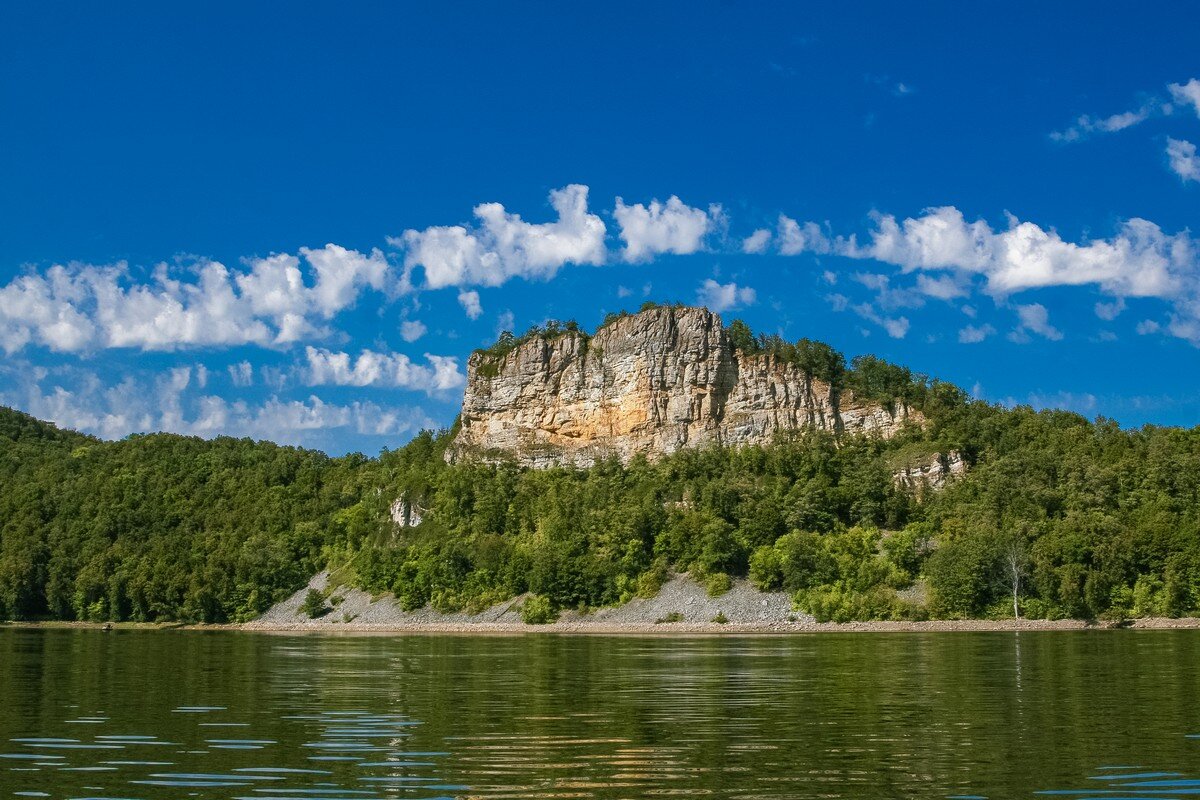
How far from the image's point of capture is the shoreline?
113188 millimetres

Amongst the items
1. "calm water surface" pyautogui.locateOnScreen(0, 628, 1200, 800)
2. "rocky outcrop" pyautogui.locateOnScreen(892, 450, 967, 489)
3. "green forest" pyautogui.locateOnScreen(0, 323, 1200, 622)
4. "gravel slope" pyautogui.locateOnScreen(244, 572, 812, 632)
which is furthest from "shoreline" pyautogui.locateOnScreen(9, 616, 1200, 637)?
"calm water surface" pyautogui.locateOnScreen(0, 628, 1200, 800)

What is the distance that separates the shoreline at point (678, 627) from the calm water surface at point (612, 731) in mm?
60996

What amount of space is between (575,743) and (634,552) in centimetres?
13485

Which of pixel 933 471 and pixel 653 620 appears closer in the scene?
pixel 653 620

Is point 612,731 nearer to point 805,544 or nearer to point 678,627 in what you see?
point 678,627

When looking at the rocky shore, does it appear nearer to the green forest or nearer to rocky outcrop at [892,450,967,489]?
the green forest

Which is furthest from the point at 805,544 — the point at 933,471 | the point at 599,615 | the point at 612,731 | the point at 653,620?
the point at 612,731

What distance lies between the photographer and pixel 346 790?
20281 mm

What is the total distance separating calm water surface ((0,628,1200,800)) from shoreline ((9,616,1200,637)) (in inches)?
2401

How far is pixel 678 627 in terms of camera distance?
133 metres

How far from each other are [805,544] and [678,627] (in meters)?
22.9

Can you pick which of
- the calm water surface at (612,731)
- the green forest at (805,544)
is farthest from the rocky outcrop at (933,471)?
the calm water surface at (612,731)

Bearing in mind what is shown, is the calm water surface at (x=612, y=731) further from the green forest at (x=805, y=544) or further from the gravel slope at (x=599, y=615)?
the gravel slope at (x=599, y=615)

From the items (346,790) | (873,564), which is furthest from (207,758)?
(873,564)
